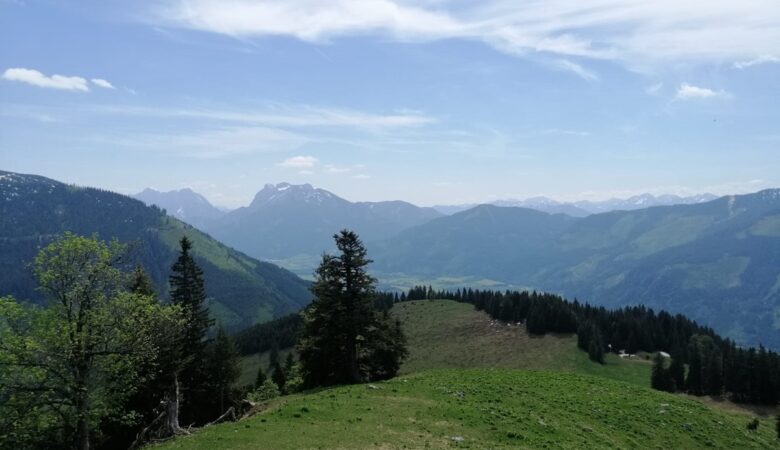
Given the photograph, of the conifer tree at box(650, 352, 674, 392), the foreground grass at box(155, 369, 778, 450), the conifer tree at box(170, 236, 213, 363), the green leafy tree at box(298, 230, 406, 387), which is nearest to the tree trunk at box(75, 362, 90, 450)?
the foreground grass at box(155, 369, 778, 450)

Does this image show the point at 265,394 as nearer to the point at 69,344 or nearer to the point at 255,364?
the point at 69,344

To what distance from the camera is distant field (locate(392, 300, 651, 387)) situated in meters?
105

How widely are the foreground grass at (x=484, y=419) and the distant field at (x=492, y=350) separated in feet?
176

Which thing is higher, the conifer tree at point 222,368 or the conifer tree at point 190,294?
the conifer tree at point 190,294

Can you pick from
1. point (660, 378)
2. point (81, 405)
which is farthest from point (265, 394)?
point (660, 378)

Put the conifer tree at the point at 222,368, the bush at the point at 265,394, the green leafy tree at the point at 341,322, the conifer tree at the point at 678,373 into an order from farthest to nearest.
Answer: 1. the conifer tree at the point at 678,373
2. the bush at the point at 265,394
3. the conifer tree at the point at 222,368
4. the green leafy tree at the point at 341,322

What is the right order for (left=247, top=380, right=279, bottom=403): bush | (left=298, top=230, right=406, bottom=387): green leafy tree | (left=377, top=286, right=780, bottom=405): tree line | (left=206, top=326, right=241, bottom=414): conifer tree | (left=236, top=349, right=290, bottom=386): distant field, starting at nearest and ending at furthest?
(left=298, top=230, right=406, bottom=387): green leafy tree < (left=206, top=326, right=241, bottom=414): conifer tree < (left=247, top=380, right=279, bottom=403): bush < (left=377, top=286, right=780, bottom=405): tree line < (left=236, top=349, right=290, bottom=386): distant field

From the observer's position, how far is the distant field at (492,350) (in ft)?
345

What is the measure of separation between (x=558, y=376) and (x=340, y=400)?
27.0 meters

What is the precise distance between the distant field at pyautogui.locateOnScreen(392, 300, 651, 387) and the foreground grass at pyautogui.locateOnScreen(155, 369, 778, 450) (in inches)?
2113

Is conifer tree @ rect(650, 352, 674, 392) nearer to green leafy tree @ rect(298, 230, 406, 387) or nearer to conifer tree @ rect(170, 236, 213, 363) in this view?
green leafy tree @ rect(298, 230, 406, 387)

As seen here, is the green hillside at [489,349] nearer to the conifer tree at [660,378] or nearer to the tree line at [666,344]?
the conifer tree at [660,378]

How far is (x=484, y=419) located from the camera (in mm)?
35969

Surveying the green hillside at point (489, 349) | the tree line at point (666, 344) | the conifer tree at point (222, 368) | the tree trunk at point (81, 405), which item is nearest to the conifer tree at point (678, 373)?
the tree line at point (666, 344)
